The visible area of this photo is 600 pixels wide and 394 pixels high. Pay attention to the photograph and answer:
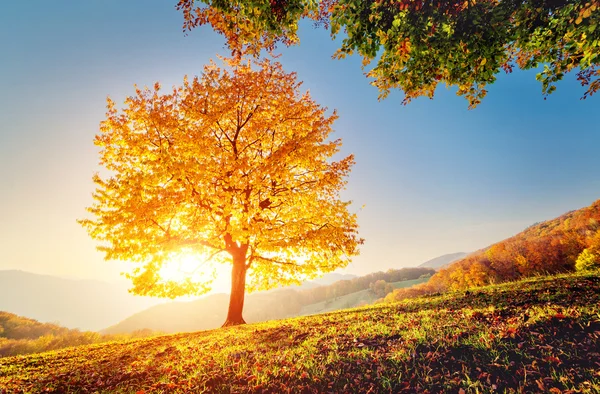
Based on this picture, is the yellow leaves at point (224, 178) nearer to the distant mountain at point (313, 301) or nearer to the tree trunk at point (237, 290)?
the tree trunk at point (237, 290)

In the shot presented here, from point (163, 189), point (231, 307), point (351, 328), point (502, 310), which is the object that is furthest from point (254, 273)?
point (502, 310)

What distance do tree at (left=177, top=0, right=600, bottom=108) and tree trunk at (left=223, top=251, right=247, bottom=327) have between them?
1059 centimetres

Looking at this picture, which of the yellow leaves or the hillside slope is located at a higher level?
the yellow leaves

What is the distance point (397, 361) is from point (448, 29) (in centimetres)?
637

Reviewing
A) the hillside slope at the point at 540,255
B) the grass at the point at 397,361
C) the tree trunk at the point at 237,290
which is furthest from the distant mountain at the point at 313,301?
the grass at the point at 397,361

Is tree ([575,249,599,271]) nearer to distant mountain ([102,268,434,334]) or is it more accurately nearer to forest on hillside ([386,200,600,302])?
forest on hillside ([386,200,600,302])

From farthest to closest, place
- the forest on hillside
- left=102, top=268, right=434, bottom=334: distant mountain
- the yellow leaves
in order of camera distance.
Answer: left=102, top=268, right=434, bottom=334: distant mountain < the forest on hillside < the yellow leaves

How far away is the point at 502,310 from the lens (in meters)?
5.83

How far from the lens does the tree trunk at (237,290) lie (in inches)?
540

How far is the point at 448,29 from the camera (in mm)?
5582

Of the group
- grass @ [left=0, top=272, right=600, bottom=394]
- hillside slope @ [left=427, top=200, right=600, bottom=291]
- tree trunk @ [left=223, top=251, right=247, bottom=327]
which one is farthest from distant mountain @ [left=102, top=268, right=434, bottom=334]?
grass @ [left=0, top=272, right=600, bottom=394]

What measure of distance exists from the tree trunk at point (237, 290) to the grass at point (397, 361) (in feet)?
23.0

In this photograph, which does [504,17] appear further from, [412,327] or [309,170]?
[309,170]

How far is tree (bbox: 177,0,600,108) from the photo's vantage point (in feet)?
18.5
